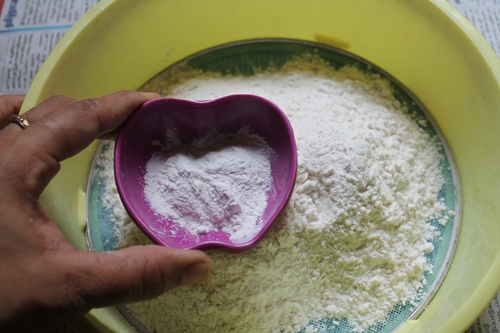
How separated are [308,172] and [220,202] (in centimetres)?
15

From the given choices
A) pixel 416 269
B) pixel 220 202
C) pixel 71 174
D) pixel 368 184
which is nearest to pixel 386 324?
pixel 416 269

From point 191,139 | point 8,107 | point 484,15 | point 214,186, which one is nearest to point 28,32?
point 8,107

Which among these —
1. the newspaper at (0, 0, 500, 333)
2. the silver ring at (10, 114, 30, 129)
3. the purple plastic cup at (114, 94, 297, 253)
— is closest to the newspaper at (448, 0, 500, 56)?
the newspaper at (0, 0, 500, 333)

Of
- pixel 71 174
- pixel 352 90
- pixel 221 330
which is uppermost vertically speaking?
pixel 352 90

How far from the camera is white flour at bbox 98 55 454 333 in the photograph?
29.8 inches

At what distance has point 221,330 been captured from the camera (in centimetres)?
77

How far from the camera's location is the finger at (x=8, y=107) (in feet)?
2.70

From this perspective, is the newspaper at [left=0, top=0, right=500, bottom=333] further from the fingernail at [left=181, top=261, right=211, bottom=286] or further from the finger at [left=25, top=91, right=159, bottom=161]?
the fingernail at [left=181, top=261, right=211, bottom=286]

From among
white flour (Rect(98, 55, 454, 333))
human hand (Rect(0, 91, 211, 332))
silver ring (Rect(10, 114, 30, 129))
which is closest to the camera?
human hand (Rect(0, 91, 211, 332))

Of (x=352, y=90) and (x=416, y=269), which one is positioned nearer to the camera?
(x=416, y=269)

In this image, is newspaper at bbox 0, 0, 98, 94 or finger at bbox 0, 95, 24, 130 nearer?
finger at bbox 0, 95, 24, 130

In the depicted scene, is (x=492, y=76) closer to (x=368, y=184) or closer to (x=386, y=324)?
(x=368, y=184)

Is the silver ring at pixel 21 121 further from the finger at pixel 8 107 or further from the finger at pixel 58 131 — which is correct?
the finger at pixel 8 107

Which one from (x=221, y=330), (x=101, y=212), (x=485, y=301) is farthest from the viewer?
(x=101, y=212)
